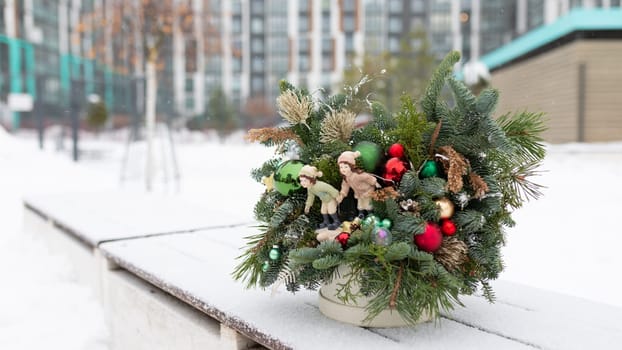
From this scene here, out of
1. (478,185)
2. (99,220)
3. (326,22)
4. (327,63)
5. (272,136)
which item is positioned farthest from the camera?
(327,63)

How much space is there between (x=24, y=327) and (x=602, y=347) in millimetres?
2318

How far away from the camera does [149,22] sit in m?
8.96

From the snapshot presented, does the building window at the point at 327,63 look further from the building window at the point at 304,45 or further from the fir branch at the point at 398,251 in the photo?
the fir branch at the point at 398,251

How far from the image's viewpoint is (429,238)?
1232mm

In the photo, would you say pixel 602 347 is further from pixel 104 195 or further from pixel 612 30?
pixel 612 30

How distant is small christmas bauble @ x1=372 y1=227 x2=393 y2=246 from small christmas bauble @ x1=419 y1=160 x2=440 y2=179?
169 mm

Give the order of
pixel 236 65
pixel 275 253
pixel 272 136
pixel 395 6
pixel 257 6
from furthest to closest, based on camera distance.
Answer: pixel 236 65, pixel 257 6, pixel 395 6, pixel 272 136, pixel 275 253

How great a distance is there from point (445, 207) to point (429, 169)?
0.32 ft

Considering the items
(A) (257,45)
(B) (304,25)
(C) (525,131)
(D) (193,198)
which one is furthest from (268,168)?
(A) (257,45)

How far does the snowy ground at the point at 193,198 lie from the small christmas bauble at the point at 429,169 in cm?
46

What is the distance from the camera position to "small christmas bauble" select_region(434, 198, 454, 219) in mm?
1249

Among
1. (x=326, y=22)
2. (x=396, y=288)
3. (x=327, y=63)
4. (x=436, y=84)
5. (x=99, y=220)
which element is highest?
(x=326, y=22)

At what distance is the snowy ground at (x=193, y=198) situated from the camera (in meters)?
2.62

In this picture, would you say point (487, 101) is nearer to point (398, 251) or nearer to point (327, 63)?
point (398, 251)
